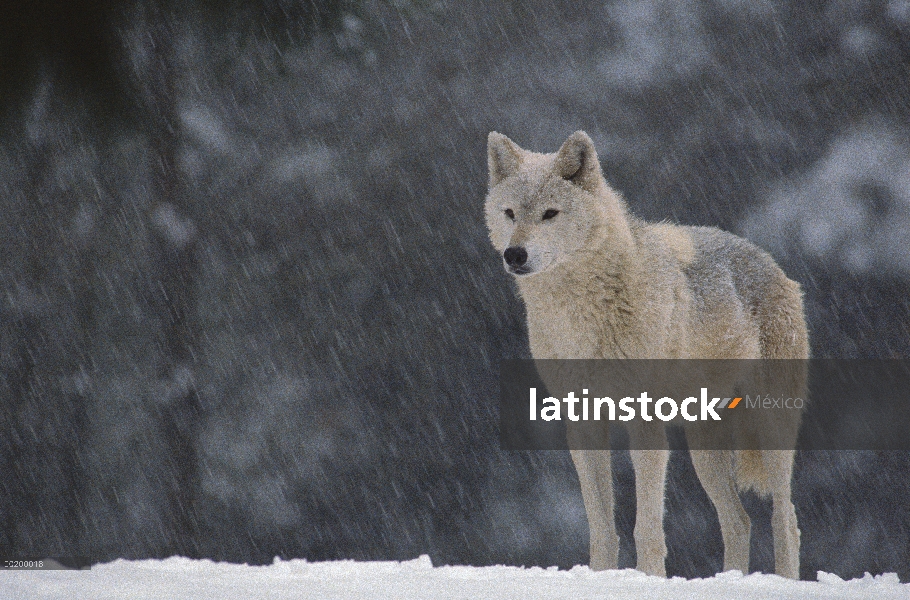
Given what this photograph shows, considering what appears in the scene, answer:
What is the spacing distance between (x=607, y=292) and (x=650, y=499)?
0.99 m

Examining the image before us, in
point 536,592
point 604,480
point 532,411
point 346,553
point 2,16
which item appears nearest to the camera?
point 536,592

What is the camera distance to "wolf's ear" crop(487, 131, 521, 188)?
423 cm

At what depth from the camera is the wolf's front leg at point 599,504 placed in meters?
3.96

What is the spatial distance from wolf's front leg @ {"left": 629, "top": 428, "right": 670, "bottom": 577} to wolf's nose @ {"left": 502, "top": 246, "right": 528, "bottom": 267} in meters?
0.96

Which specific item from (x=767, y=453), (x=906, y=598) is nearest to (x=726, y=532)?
(x=767, y=453)

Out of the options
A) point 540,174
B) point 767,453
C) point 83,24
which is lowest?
point 767,453

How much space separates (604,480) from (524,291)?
40.3 inches

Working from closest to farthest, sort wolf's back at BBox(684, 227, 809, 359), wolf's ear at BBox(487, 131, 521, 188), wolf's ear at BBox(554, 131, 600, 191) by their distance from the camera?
wolf's ear at BBox(554, 131, 600, 191)
wolf's ear at BBox(487, 131, 521, 188)
wolf's back at BBox(684, 227, 809, 359)

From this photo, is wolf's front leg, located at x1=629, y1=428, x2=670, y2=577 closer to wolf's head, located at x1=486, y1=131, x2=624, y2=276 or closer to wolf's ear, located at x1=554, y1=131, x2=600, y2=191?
wolf's head, located at x1=486, y1=131, x2=624, y2=276

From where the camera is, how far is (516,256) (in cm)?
378

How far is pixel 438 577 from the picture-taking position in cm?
309

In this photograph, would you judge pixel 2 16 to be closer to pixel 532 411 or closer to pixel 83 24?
pixel 83 24

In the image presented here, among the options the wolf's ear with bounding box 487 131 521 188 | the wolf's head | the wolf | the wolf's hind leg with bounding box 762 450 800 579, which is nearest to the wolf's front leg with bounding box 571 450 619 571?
the wolf

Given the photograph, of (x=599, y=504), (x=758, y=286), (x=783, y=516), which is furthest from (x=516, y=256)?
(x=783, y=516)
